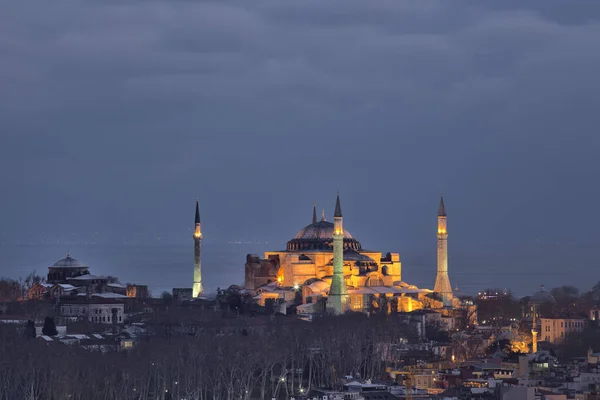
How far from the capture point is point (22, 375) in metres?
64.4

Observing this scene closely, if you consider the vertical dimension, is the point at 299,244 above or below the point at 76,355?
above

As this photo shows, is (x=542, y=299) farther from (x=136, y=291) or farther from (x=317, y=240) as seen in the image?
(x=136, y=291)

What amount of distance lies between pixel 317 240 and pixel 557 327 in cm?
2495

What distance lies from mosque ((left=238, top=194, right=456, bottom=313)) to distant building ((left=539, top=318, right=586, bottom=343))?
1128cm

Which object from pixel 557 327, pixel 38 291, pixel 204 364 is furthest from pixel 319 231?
pixel 204 364

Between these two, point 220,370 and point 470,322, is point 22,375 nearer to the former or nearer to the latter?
point 220,370

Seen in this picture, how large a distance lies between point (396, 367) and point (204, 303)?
29.7 meters

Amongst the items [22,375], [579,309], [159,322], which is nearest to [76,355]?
[22,375]

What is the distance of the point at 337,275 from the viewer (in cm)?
10019

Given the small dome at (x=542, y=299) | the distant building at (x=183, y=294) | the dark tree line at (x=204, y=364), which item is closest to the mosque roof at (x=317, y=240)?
the distant building at (x=183, y=294)

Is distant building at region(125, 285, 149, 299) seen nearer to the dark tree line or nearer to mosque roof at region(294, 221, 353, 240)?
mosque roof at region(294, 221, 353, 240)

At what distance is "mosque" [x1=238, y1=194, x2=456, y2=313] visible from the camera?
102 meters

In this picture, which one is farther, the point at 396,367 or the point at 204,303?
the point at 204,303

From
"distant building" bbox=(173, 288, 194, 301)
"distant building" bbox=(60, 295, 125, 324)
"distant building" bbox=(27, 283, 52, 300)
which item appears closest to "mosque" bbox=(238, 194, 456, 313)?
"distant building" bbox=(173, 288, 194, 301)
